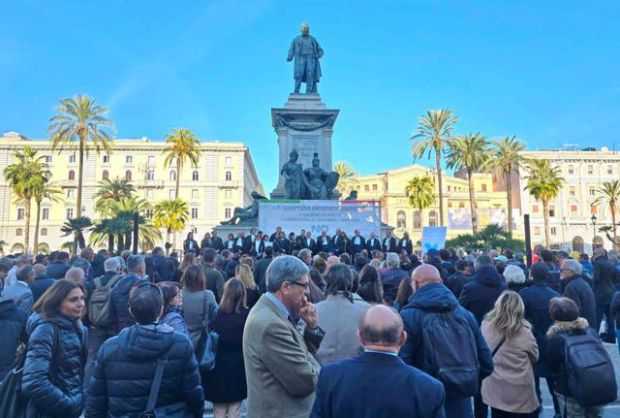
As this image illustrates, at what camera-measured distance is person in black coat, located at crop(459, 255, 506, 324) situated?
6082mm

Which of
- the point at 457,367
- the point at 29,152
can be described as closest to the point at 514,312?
the point at 457,367

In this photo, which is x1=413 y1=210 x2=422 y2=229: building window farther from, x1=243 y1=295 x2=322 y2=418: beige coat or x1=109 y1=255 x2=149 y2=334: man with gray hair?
x1=243 y1=295 x2=322 y2=418: beige coat

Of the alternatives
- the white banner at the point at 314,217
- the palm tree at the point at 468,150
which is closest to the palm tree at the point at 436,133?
the palm tree at the point at 468,150

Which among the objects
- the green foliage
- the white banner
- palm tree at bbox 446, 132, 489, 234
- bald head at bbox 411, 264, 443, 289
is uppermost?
palm tree at bbox 446, 132, 489, 234

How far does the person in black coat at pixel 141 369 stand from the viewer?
3.24m

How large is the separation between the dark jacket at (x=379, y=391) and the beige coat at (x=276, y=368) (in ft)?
1.87

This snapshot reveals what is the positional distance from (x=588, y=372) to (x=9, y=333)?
5.27 meters

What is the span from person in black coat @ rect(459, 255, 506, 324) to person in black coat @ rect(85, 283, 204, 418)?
3865 millimetres

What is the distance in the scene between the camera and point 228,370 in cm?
485

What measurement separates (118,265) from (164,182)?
79.9 metres

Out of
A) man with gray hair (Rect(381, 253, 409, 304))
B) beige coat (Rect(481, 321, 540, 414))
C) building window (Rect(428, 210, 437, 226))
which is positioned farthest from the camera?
building window (Rect(428, 210, 437, 226))

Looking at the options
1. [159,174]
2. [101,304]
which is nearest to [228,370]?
[101,304]

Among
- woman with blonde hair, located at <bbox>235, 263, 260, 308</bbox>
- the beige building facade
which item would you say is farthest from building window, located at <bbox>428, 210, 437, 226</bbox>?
woman with blonde hair, located at <bbox>235, 263, 260, 308</bbox>

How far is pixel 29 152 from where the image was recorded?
4844 centimetres
